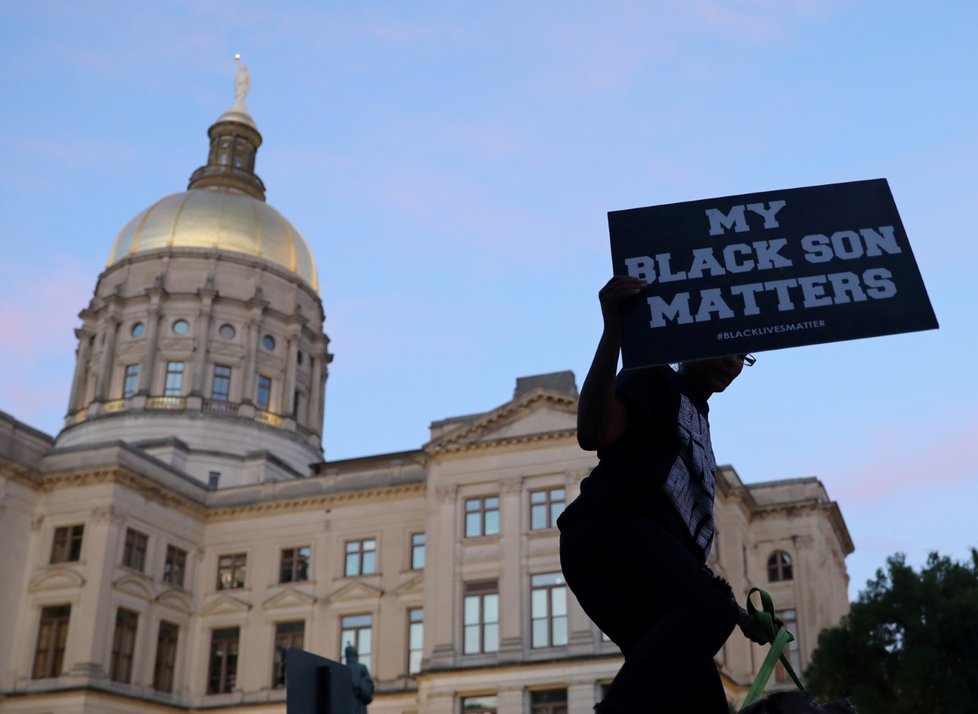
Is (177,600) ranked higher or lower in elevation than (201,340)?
lower

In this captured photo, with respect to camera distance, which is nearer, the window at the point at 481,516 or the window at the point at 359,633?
the window at the point at 481,516

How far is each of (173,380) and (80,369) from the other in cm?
804

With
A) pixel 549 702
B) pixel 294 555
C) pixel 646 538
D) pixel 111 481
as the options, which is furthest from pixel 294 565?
pixel 646 538

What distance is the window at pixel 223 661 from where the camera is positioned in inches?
2184

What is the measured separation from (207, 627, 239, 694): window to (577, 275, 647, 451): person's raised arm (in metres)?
54.2

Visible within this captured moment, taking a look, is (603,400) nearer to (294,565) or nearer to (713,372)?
(713,372)

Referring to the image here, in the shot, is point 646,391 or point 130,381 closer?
point 646,391

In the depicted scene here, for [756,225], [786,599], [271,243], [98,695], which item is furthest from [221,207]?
[756,225]

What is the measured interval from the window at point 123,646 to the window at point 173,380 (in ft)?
58.1

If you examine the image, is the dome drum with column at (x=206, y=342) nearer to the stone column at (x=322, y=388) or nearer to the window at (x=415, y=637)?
the stone column at (x=322, y=388)

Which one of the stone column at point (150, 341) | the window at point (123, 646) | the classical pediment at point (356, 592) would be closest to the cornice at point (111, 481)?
the window at point (123, 646)

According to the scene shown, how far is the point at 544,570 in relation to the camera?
4859 cm

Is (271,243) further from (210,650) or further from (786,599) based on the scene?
(786,599)

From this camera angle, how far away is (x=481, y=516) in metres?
50.9
